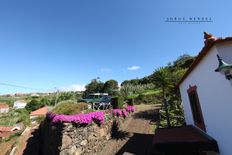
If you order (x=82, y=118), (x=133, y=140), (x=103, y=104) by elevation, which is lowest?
(x=133, y=140)

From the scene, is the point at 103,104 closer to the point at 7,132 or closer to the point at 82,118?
the point at 82,118

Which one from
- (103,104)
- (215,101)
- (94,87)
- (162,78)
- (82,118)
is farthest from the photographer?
(94,87)

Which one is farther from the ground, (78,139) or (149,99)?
(149,99)

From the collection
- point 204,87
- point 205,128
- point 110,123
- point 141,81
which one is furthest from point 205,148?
point 141,81

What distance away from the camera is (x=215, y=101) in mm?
5613

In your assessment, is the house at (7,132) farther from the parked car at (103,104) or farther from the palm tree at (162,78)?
the palm tree at (162,78)

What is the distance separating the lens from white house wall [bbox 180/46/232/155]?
4.83 meters

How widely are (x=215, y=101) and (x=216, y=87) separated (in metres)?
0.63

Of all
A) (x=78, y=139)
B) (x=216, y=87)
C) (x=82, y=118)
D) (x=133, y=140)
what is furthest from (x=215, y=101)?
(x=78, y=139)

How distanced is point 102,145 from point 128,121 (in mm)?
6001

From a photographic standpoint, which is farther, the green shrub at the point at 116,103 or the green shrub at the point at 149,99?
the green shrub at the point at 149,99

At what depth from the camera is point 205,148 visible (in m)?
6.29

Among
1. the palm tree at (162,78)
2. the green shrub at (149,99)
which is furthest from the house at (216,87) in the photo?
the green shrub at (149,99)

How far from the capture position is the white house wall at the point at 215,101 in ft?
15.8
